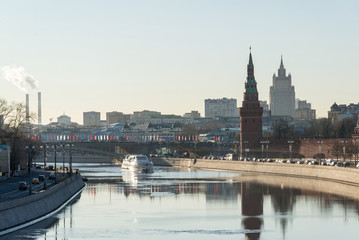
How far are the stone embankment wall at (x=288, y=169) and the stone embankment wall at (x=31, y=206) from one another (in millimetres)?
35098

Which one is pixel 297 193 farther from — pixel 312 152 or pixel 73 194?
pixel 312 152

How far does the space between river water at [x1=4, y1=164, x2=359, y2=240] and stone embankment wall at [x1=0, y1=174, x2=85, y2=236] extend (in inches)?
41.4

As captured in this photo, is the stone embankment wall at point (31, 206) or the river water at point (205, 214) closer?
the stone embankment wall at point (31, 206)

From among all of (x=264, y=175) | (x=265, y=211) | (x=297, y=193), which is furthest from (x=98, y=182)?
(x=265, y=211)

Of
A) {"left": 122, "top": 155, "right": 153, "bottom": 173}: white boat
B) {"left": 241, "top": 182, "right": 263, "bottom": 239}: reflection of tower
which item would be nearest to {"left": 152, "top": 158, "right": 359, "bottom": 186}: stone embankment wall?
{"left": 241, "top": 182, "right": 263, "bottom": 239}: reflection of tower

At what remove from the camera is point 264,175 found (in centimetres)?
14550

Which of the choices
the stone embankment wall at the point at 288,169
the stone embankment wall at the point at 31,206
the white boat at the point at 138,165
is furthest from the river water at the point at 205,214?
A: the white boat at the point at 138,165

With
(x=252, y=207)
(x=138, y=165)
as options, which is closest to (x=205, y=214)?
(x=252, y=207)

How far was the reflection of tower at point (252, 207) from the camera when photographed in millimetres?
69963

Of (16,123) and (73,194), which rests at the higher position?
(16,123)

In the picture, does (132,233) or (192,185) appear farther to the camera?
(192,185)

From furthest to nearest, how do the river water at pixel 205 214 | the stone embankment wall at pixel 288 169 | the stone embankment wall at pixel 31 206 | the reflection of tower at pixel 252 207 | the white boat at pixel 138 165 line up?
the white boat at pixel 138 165 < the stone embankment wall at pixel 288 169 < the reflection of tower at pixel 252 207 < the river water at pixel 205 214 < the stone embankment wall at pixel 31 206

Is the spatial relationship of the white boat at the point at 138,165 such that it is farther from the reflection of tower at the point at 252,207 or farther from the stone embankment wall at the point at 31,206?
the stone embankment wall at the point at 31,206

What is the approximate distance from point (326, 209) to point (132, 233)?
2357cm
